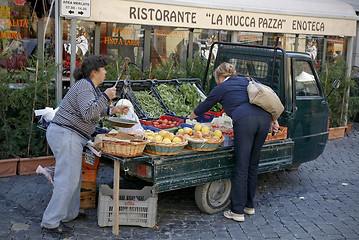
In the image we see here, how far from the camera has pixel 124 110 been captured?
5266 mm

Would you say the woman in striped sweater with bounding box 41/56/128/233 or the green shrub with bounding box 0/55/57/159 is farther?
the green shrub with bounding box 0/55/57/159

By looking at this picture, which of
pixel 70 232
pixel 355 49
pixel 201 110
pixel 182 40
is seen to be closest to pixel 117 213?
pixel 70 232

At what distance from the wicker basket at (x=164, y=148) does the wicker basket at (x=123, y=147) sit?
0.60 feet

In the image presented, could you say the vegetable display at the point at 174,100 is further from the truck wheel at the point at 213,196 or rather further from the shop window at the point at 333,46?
the shop window at the point at 333,46

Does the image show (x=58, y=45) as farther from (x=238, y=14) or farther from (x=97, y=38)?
(x=238, y=14)

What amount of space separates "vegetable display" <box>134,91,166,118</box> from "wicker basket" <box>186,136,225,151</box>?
1.73 m

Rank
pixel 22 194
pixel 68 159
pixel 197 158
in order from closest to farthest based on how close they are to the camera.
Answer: pixel 68 159 < pixel 197 158 < pixel 22 194

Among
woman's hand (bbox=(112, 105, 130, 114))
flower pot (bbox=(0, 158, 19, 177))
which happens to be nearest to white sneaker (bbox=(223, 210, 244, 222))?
woman's hand (bbox=(112, 105, 130, 114))

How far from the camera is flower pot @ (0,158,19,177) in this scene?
7.07 m

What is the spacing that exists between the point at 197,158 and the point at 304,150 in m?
2.27

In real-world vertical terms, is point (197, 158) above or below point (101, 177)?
above

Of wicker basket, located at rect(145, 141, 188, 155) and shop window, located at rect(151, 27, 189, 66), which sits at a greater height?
shop window, located at rect(151, 27, 189, 66)

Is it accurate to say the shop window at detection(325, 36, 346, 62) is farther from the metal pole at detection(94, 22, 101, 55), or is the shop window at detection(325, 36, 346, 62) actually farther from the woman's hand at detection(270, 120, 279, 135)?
the woman's hand at detection(270, 120, 279, 135)

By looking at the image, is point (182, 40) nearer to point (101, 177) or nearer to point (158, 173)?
point (101, 177)
